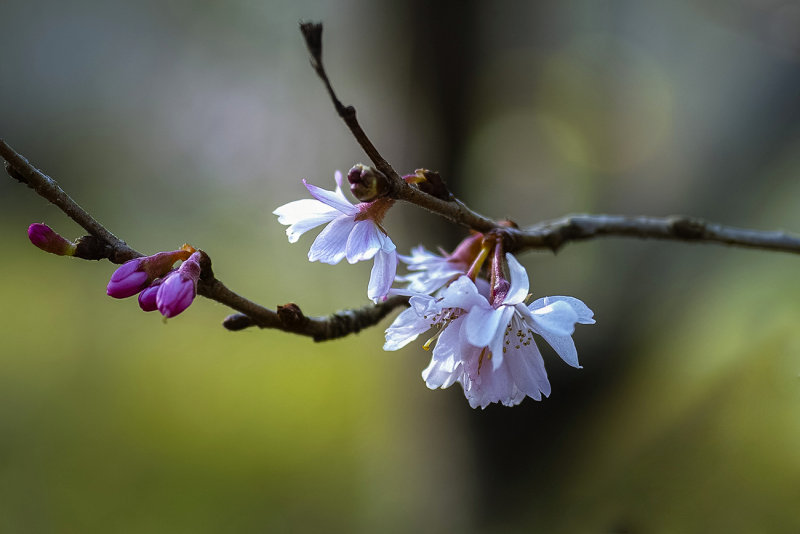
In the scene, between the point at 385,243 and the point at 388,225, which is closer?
the point at 385,243

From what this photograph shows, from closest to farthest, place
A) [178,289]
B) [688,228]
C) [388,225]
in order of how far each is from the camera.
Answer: [178,289]
[688,228]
[388,225]

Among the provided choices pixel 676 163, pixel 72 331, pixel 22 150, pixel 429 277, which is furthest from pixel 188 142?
pixel 429 277

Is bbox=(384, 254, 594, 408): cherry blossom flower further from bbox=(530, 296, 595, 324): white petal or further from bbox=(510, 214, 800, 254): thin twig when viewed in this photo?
bbox=(510, 214, 800, 254): thin twig

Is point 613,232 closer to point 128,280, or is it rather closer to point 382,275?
point 382,275

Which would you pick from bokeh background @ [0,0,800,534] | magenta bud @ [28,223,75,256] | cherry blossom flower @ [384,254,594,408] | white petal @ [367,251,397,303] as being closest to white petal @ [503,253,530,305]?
cherry blossom flower @ [384,254,594,408]

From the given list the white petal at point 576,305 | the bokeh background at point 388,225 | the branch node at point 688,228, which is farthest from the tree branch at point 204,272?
the bokeh background at point 388,225

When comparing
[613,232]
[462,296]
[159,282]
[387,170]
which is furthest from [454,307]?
[613,232]
